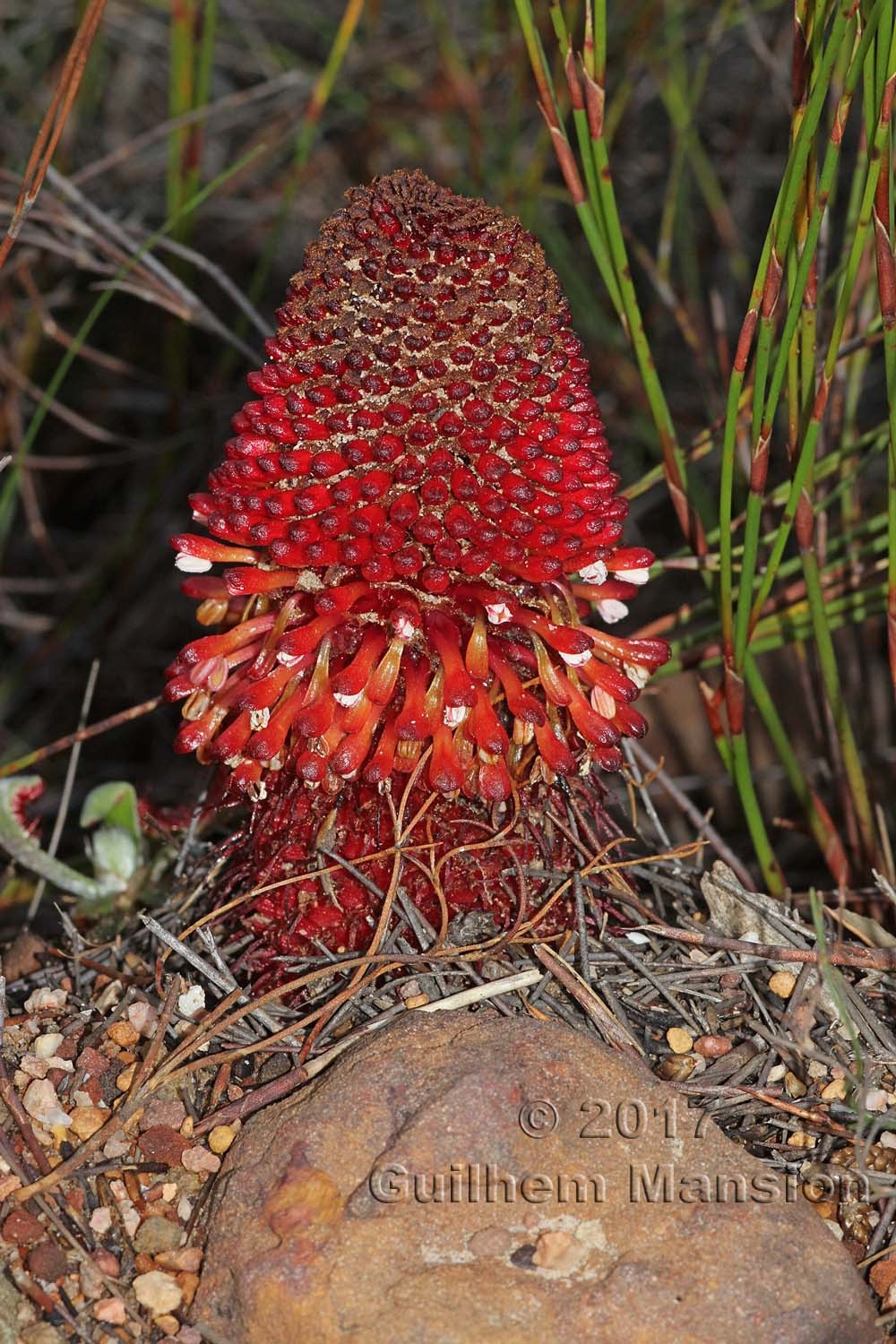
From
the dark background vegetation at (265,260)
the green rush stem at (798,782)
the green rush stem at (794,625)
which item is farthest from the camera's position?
the dark background vegetation at (265,260)

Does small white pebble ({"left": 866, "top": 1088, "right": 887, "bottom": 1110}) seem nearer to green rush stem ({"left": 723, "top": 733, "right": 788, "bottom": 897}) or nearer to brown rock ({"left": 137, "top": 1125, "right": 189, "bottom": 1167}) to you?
green rush stem ({"left": 723, "top": 733, "right": 788, "bottom": 897})

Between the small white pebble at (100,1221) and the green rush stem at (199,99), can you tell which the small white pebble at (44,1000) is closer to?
the small white pebble at (100,1221)

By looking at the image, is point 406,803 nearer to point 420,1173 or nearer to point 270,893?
point 270,893

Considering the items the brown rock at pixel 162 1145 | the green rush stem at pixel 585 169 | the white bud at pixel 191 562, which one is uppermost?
the green rush stem at pixel 585 169

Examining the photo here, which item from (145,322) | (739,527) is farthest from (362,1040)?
(145,322)

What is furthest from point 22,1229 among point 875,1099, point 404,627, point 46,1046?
point 875,1099

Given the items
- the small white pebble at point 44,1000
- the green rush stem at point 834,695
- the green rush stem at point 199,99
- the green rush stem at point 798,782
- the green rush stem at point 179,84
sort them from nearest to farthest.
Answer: the small white pebble at point 44,1000, the green rush stem at point 834,695, the green rush stem at point 798,782, the green rush stem at point 199,99, the green rush stem at point 179,84

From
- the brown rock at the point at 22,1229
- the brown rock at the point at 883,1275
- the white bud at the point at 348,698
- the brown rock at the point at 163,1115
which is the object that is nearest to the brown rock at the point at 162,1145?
the brown rock at the point at 163,1115
